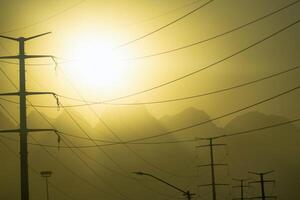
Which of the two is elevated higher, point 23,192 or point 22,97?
point 22,97

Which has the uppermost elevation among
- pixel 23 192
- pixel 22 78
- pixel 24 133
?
pixel 22 78

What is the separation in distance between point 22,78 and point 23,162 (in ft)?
21.2

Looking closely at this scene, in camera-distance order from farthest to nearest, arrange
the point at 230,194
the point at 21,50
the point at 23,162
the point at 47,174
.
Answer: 1. the point at 230,194
2. the point at 47,174
3. the point at 21,50
4. the point at 23,162

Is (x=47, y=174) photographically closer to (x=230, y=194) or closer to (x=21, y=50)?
(x=21, y=50)

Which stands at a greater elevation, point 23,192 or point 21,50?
point 21,50

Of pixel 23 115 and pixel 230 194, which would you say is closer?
pixel 23 115

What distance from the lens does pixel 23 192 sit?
180 ft

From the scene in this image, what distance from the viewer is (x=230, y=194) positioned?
19575 centimetres

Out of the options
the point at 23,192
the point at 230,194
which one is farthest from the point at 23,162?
the point at 230,194

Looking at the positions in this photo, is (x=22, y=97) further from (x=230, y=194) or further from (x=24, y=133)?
(x=230, y=194)

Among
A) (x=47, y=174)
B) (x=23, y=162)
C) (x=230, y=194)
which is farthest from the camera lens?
(x=230, y=194)

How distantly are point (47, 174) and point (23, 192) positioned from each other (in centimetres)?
4884

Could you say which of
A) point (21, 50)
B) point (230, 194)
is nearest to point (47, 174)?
point (21, 50)

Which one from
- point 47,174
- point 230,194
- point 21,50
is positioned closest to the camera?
point 21,50
